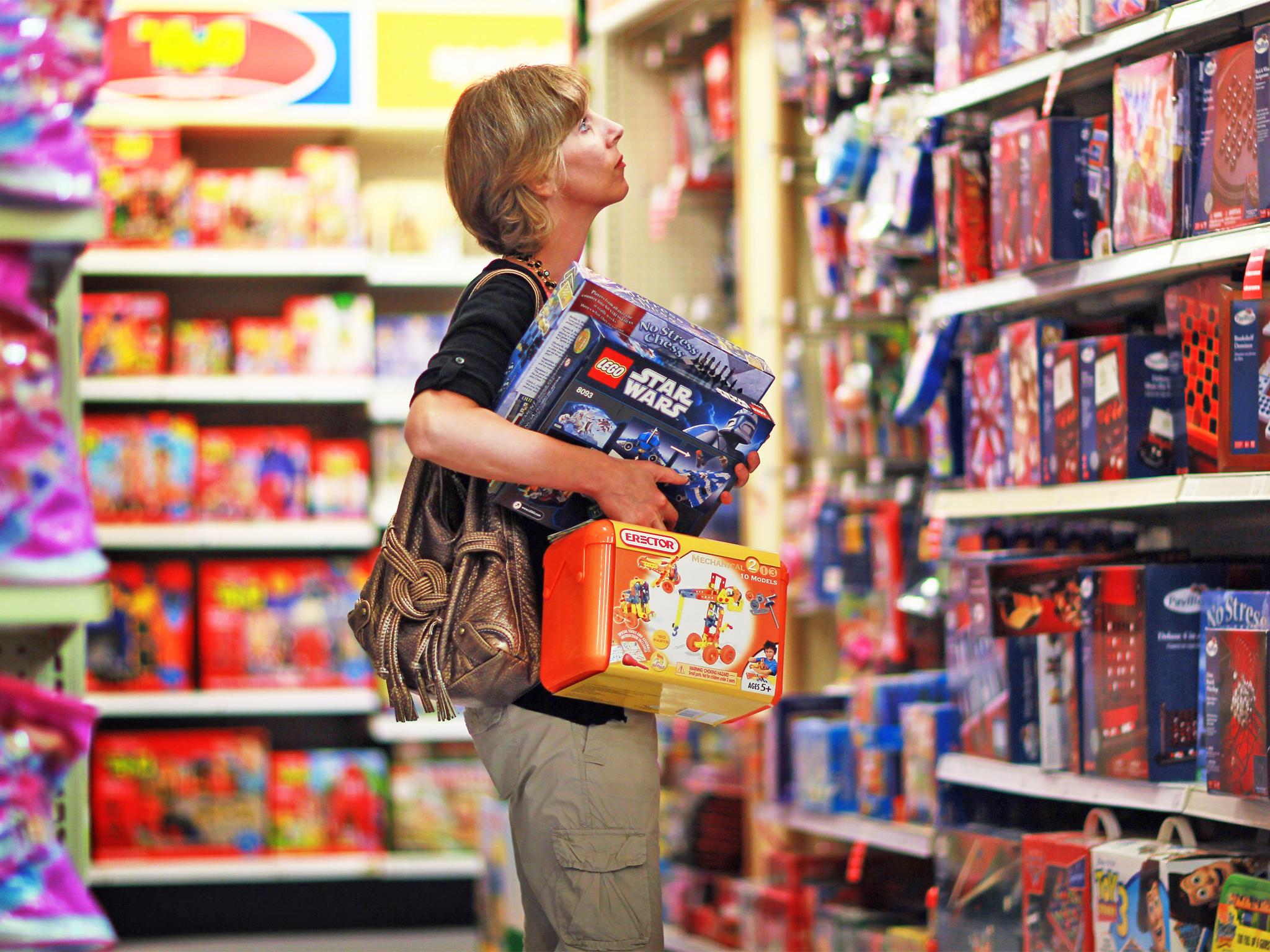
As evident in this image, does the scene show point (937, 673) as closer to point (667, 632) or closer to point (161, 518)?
point (667, 632)

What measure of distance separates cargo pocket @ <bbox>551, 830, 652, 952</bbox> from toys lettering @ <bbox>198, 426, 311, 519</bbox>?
3287mm

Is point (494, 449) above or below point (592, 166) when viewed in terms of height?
below

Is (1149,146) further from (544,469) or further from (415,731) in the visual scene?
(415,731)

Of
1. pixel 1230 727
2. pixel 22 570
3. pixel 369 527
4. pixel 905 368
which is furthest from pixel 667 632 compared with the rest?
pixel 369 527

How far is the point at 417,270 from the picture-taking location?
5.05 meters

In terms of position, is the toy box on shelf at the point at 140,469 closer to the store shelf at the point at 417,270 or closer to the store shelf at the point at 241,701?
the store shelf at the point at 241,701

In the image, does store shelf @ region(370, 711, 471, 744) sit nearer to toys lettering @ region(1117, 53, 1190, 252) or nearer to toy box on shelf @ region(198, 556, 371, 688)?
toy box on shelf @ region(198, 556, 371, 688)

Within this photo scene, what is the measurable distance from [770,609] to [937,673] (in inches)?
65.6

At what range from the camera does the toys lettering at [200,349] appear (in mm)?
4965

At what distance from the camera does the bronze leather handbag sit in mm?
1855

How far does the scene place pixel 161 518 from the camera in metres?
4.89

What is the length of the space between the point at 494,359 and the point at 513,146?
323mm

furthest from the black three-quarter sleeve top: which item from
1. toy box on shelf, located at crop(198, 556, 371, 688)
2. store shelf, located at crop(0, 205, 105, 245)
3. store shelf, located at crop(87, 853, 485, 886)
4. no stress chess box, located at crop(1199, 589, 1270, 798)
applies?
toy box on shelf, located at crop(198, 556, 371, 688)

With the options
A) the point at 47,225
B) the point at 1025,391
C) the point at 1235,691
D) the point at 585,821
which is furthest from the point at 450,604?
the point at 1025,391
